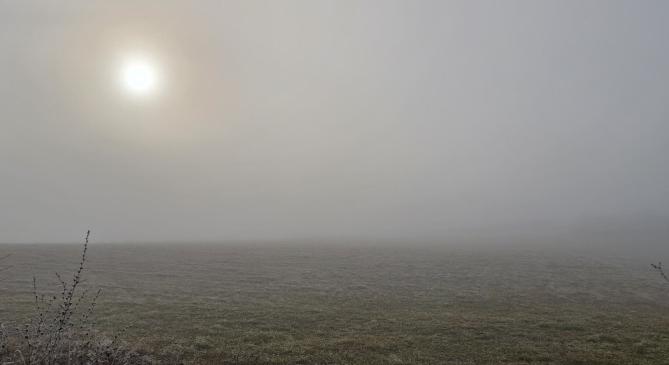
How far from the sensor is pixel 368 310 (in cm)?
2539

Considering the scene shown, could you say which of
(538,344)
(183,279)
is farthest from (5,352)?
(183,279)

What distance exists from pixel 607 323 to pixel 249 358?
2067cm

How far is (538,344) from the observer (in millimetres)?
17172

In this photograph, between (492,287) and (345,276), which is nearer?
(492,287)

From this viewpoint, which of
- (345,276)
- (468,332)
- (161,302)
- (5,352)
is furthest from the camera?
(345,276)

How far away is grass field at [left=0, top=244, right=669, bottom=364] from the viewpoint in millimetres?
15859

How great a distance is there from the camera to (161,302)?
26.0 metres

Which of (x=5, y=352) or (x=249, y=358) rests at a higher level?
(x=5, y=352)

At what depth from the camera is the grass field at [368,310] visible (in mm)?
15859

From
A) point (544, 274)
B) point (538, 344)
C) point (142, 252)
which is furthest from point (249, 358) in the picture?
point (142, 252)

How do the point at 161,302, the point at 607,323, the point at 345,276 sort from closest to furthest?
1. the point at 607,323
2. the point at 161,302
3. the point at 345,276

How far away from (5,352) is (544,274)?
1940 inches

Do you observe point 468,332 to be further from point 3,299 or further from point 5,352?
point 3,299

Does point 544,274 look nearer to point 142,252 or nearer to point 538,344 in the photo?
point 538,344
